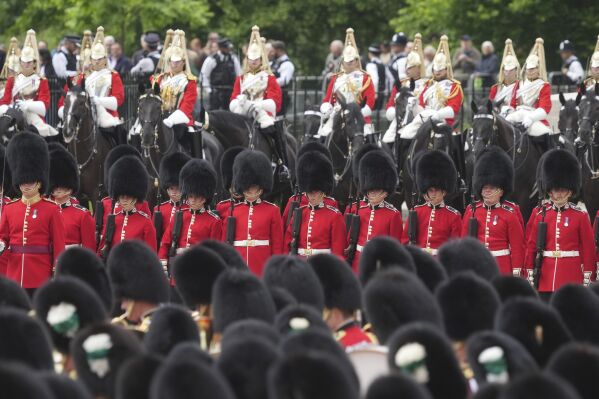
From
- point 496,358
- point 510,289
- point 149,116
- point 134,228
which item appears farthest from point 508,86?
point 496,358

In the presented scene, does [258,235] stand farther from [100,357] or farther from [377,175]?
[100,357]

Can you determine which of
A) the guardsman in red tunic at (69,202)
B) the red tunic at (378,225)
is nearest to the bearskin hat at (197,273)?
the guardsman in red tunic at (69,202)

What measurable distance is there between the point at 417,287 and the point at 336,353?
3.34 feet

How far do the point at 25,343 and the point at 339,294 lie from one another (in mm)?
2095

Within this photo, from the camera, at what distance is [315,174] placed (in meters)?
12.5

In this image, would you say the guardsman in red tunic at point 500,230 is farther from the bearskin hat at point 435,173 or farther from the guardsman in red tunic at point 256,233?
the guardsman in red tunic at point 256,233

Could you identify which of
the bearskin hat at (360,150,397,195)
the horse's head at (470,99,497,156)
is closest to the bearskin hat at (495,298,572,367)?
the bearskin hat at (360,150,397,195)

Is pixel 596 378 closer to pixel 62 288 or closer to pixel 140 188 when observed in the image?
pixel 62 288

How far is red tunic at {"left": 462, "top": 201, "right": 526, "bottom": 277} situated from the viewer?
1166 centimetres

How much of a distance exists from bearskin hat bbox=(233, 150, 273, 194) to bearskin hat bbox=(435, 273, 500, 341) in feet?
14.3

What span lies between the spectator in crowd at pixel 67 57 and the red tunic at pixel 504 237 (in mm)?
9226

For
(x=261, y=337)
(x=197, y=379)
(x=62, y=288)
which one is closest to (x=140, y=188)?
(x=62, y=288)

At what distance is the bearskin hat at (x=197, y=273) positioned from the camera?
8.57 metres

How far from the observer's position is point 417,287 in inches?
293
